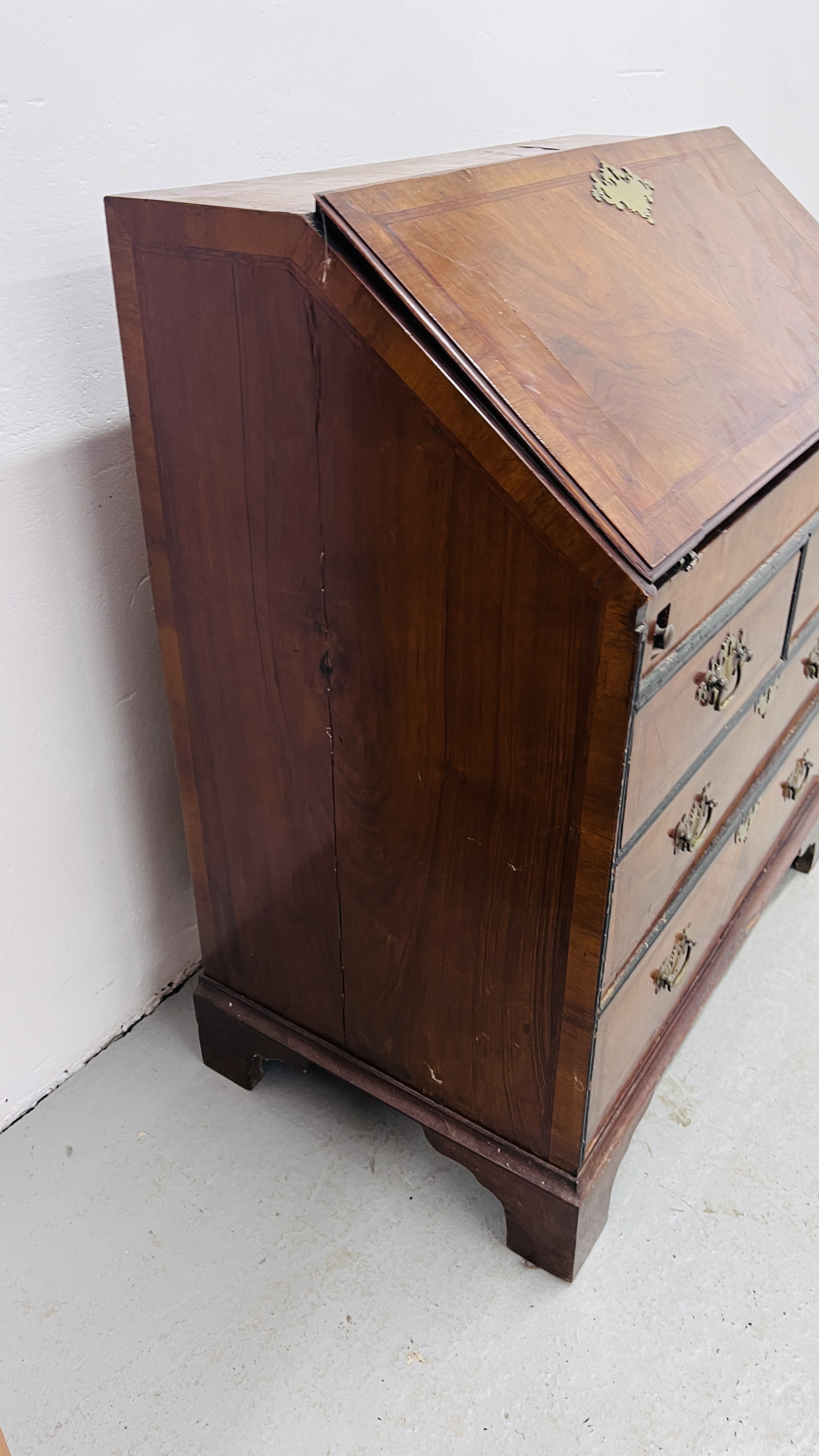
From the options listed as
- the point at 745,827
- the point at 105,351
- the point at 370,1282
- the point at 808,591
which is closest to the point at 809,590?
the point at 808,591

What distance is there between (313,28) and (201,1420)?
1.74m

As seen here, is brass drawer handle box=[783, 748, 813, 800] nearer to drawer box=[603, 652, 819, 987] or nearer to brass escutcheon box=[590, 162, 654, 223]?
drawer box=[603, 652, 819, 987]

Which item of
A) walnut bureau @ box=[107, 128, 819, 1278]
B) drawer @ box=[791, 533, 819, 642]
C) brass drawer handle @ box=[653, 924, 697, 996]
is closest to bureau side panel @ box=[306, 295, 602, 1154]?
walnut bureau @ box=[107, 128, 819, 1278]

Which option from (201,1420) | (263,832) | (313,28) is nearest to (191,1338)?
(201,1420)

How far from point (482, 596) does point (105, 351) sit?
64 cm

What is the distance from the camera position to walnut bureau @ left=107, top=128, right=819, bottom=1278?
0.94 meters

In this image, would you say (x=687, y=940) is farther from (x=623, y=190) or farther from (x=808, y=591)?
(x=623, y=190)

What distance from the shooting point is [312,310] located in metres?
0.96

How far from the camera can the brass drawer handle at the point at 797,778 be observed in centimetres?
173

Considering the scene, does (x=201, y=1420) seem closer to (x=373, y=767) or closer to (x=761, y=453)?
(x=373, y=767)

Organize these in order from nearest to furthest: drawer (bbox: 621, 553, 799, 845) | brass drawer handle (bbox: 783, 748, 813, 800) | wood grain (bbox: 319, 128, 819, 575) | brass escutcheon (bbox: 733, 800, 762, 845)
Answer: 1. wood grain (bbox: 319, 128, 819, 575)
2. drawer (bbox: 621, 553, 799, 845)
3. brass escutcheon (bbox: 733, 800, 762, 845)
4. brass drawer handle (bbox: 783, 748, 813, 800)

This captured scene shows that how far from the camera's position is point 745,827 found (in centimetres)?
155

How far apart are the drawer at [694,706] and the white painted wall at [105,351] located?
771 mm

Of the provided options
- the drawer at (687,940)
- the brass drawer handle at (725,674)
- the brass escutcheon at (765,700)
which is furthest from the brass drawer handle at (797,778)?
the brass drawer handle at (725,674)
